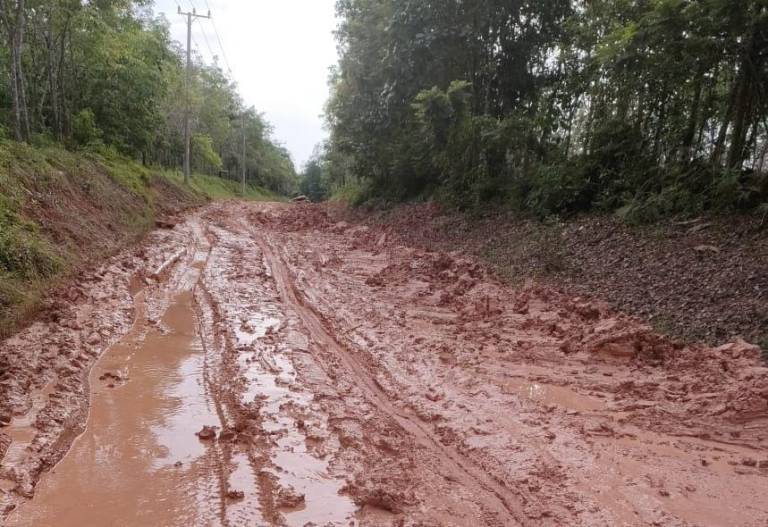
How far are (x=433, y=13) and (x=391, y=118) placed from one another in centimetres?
530

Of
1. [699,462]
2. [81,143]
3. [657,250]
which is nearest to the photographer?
[699,462]

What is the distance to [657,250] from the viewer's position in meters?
7.70

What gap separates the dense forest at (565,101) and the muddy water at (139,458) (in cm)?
791

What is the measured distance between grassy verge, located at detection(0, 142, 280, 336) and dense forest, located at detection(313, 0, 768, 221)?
8.59 meters

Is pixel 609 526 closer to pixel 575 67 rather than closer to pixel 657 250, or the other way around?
pixel 657 250

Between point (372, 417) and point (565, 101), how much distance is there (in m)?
10.9

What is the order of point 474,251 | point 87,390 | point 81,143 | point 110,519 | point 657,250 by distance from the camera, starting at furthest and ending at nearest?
point 81,143 < point 474,251 < point 657,250 < point 87,390 < point 110,519

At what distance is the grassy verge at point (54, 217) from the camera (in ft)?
20.5

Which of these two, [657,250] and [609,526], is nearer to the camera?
[609,526]

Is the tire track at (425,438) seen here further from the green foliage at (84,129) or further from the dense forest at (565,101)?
the green foliage at (84,129)

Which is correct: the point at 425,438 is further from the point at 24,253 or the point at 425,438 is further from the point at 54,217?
the point at 54,217

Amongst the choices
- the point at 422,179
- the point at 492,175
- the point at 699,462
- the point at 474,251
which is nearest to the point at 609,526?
the point at 699,462

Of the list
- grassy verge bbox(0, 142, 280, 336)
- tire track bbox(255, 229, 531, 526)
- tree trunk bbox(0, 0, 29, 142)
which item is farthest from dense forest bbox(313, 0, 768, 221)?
tree trunk bbox(0, 0, 29, 142)

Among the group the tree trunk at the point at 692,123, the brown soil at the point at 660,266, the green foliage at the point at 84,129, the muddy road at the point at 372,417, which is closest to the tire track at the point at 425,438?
the muddy road at the point at 372,417
